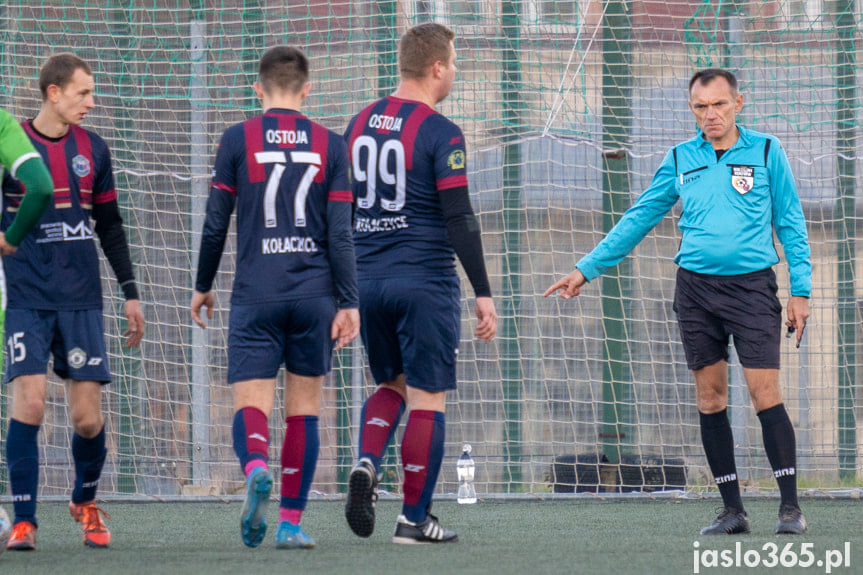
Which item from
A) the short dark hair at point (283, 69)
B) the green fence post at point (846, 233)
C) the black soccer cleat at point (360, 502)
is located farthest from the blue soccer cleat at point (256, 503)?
the green fence post at point (846, 233)

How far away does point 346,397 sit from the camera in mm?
7656

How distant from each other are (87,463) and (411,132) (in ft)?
5.95

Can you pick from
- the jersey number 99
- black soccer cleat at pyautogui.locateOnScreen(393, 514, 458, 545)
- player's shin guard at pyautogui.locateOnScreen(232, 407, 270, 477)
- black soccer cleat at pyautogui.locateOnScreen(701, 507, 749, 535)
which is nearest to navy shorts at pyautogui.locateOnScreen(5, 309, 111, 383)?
player's shin guard at pyautogui.locateOnScreen(232, 407, 270, 477)

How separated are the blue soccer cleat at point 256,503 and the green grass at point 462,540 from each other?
0.38 feet

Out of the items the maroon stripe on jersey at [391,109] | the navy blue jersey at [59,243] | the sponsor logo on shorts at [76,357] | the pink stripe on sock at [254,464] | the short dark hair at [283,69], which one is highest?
the short dark hair at [283,69]

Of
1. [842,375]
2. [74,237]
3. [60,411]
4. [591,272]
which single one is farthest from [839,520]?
[60,411]

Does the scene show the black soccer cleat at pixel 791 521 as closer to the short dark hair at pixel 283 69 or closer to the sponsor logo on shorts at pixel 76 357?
the short dark hair at pixel 283 69

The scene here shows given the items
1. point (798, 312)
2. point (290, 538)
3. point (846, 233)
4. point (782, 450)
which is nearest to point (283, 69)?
point (290, 538)

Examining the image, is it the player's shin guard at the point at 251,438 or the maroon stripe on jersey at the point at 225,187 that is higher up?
the maroon stripe on jersey at the point at 225,187

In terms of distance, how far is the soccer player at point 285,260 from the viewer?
4.01m

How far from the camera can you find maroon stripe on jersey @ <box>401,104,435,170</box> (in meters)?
4.33

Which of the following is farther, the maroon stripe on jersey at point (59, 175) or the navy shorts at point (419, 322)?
the maroon stripe on jersey at point (59, 175)

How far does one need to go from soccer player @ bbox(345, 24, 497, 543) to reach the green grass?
15.0 inches

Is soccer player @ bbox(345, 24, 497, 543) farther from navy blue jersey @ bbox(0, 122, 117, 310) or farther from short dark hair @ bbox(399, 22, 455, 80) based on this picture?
navy blue jersey @ bbox(0, 122, 117, 310)
